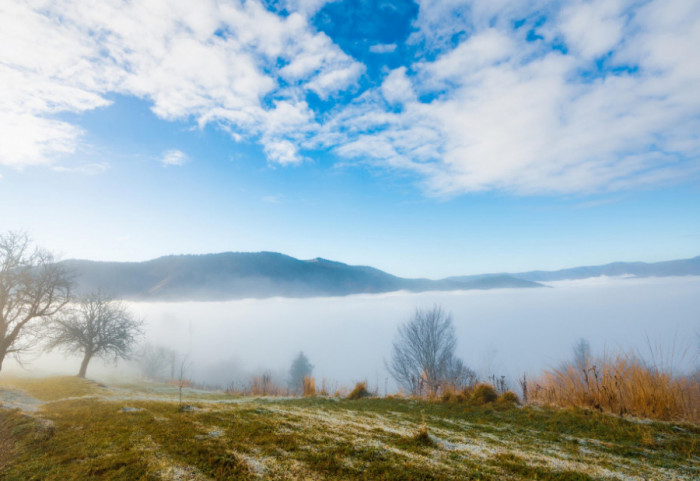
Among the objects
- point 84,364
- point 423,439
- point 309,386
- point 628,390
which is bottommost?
point 84,364

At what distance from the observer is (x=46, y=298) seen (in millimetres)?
23516

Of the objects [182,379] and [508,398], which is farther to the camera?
[182,379]

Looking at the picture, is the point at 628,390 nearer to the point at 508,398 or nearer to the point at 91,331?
the point at 508,398

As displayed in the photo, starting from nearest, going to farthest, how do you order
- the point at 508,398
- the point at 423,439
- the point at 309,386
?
the point at 423,439 → the point at 508,398 → the point at 309,386

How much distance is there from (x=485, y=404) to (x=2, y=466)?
13.6 m

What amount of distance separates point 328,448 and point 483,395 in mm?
9468

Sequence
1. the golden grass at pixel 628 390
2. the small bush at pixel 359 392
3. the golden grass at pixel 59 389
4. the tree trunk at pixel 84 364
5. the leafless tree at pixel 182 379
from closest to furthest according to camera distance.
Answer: the golden grass at pixel 628 390 < the leafless tree at pixel 182 379 < the small bush at pixel 359 392 < the golden grass at pixel 59 389 < the tree trunk at pixel 84 364

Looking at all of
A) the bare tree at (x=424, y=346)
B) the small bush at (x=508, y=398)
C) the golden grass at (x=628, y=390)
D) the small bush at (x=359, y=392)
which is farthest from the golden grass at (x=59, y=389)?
the bare tree at (x=424, y=346)

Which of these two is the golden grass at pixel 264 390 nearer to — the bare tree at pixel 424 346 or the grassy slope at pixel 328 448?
the grassy slope at pixel 328 448

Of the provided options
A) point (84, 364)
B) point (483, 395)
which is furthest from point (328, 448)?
point (84, 364)

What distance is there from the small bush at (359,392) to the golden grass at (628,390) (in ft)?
28.8

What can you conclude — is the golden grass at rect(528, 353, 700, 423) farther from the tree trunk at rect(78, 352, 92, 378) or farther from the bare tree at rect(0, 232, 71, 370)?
the tree trunk at rect(78, 352, 92, 378)

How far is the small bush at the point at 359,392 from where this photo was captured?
16.7m

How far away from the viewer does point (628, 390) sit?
9680 mm
